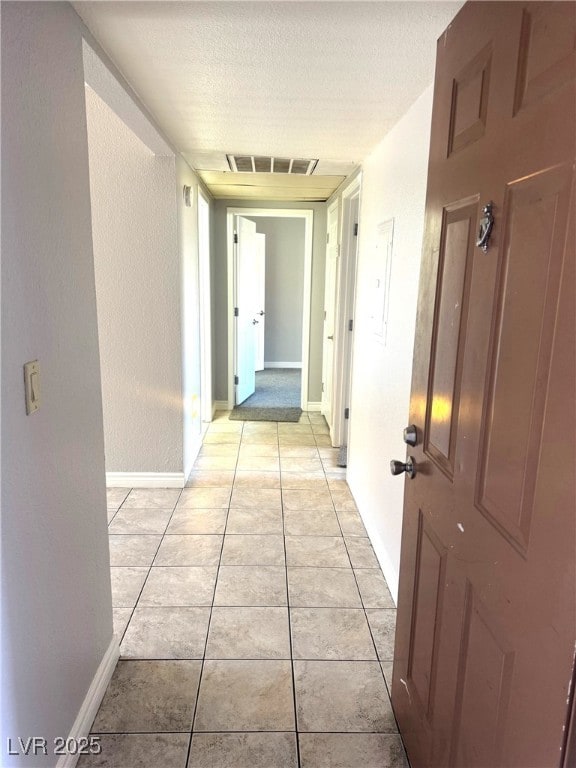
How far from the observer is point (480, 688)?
39.8 inches

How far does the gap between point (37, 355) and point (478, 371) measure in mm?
996

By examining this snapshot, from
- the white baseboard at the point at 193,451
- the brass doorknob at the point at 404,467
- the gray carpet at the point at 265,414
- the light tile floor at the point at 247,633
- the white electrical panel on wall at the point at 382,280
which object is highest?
the white electrical panel on wall at the point at 382,280

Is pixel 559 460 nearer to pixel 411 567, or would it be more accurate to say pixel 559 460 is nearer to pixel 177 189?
pixel 411 567

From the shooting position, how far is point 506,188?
91 cm

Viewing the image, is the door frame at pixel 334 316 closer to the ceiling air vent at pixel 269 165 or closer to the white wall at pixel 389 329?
the ceiling air vent at pixel 269 165

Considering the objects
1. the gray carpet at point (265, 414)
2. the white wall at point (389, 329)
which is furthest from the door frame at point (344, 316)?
the gray carpet at point (265, 414)

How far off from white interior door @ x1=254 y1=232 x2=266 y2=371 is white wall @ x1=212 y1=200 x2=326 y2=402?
0.81m

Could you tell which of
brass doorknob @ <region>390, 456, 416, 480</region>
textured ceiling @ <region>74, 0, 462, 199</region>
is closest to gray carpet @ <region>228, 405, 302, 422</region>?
textured ceiling @ <region>74, 0, 462, 199</region>

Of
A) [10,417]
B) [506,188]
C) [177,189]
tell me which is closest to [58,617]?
[10,417]

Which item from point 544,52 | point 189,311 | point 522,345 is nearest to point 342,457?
point 189,311

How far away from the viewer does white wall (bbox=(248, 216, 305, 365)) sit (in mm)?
7145

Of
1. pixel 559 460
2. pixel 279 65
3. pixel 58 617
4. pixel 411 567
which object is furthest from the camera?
pixel 279 65

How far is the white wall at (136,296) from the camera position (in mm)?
2932

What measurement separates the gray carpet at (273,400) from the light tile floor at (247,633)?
1740 mm
